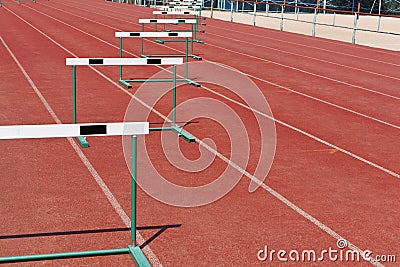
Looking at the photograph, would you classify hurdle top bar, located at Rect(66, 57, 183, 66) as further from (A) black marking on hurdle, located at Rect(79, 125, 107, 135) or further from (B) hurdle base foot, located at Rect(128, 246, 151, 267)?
(B) hurdle base foot, located at Rect(128, 246, 151, 267)

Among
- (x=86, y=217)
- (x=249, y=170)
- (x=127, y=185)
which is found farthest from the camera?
(x=249, y=170)

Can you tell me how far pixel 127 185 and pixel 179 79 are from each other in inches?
293

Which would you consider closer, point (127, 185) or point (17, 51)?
point (127, 185)

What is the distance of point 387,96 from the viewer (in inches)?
519

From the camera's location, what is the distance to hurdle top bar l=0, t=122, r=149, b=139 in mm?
4668

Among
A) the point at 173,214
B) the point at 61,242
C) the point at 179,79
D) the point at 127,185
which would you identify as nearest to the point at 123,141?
the point at 127,185

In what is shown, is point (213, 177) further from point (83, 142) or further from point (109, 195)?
point (83, 142)

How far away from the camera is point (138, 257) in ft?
16.1

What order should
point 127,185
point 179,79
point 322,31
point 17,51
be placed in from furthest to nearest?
point 322,31 → point 17,51 → point 179,79 → point 127,185

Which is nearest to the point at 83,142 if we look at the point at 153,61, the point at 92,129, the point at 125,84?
the point at 153,61

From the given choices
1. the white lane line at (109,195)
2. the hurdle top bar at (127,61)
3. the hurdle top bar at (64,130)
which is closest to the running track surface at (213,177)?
the white lane line at (109,195)

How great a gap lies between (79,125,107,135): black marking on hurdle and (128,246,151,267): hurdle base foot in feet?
3.03

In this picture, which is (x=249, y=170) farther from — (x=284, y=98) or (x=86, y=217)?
(x=284, y=98)

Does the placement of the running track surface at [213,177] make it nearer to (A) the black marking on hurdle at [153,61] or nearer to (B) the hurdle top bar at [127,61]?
(B) the hurdle top bar at [127,61]
